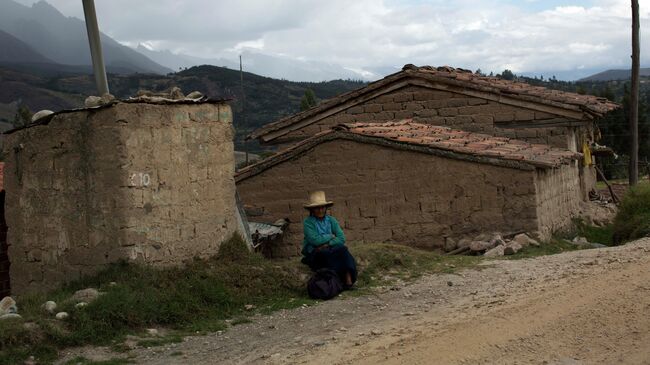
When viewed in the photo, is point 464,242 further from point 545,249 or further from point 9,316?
point 9,316

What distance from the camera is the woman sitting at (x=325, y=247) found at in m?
7.89

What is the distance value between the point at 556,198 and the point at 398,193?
330 centimetres

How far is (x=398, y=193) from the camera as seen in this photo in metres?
12.0

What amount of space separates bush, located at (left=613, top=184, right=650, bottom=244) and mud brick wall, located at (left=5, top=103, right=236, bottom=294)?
25.7ft

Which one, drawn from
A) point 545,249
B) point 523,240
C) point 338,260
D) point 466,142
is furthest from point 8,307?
point 466,142

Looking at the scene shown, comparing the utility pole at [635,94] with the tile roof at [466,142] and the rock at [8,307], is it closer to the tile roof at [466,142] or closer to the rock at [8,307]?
the tile roof at [466,142]

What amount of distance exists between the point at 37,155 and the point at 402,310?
427cm

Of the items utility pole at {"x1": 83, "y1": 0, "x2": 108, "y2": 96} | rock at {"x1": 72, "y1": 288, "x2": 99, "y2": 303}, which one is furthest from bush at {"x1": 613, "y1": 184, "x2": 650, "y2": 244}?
rock at {"x1": 72, "y1": 288, "x2": 99, "y2": 303}

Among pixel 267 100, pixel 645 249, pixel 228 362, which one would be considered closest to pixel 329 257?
pixel 228 362

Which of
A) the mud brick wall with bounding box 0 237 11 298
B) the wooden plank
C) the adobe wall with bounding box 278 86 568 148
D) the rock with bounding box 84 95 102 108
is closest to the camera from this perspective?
the rock with bounding box 84 95 102 108

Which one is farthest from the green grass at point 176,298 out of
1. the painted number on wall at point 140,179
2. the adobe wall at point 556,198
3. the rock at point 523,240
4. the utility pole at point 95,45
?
the adobe wall at point 556,198

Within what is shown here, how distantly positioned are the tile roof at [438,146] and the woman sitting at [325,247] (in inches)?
154

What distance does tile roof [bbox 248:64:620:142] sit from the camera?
14992 millimetres

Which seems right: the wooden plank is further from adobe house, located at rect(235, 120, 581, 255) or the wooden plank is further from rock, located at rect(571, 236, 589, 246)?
rock, located at rect(571, 236, 589, 246)
